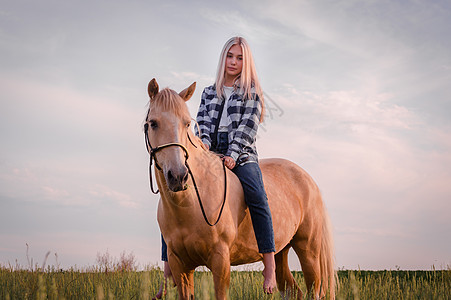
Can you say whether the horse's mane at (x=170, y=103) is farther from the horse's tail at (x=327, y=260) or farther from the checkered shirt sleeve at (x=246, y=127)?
the horse's tail at (x=327, y=260)

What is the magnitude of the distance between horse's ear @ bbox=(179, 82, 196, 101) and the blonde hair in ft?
2.69

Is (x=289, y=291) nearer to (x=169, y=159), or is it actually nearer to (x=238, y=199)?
(x=238, y=199)

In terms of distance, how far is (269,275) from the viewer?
12.8 ft

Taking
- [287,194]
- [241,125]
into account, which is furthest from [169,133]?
[287,194]

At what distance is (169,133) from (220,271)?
1.31m

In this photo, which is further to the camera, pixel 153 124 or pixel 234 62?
pixel 234 62

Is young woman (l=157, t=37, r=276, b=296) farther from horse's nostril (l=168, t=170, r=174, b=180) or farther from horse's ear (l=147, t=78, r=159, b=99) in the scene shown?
horse's nostril (l=168, t=170, r=174, b=180)

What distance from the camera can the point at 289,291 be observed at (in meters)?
5.14

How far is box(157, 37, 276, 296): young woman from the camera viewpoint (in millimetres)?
4020

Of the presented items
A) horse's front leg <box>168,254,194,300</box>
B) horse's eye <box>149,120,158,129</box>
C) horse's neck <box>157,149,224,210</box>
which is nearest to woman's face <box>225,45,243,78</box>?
horse's neck <box>157,149,224,210</box>

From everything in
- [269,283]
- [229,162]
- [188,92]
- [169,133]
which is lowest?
[269,283]

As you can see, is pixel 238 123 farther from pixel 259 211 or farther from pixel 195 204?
pixel 195 204

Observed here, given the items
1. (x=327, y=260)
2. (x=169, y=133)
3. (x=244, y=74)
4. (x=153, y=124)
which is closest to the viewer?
(x=169, y=133)

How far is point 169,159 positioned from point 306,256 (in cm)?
282
